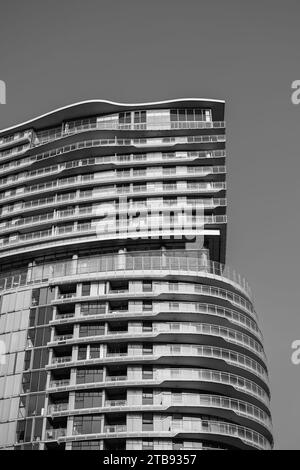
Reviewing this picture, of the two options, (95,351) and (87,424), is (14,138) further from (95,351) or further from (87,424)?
(87,424)

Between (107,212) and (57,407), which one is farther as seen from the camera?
(107,212)

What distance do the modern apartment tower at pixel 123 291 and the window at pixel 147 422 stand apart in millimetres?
184

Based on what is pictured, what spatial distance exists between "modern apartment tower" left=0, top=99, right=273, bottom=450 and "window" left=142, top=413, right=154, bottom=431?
184 millimetres

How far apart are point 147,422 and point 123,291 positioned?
57.3 feet

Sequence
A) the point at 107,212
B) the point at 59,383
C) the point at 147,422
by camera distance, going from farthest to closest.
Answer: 1. the point at 107,212
2. the point at 59,383
3. the point at 147,422

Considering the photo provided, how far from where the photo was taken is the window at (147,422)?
7438 centimetres

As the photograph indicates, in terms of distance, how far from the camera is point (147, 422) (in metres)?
74.9

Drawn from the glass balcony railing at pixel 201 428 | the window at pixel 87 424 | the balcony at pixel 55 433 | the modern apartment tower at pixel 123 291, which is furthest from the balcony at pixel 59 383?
the glass balcony railing at pixel 201 428

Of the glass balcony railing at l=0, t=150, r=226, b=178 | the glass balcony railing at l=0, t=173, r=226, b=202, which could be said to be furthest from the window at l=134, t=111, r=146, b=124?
the glass balcony railing at l=0, t=173, r=226, b=202

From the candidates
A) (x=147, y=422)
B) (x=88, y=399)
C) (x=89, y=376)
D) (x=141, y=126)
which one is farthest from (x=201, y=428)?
(x=141, y=126)

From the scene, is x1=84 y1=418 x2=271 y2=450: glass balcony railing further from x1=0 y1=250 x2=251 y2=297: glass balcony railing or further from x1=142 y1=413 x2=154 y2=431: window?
x1=0 y1=250 x2=251 y2=297: glass balcony railing

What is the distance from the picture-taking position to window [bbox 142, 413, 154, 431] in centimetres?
7438

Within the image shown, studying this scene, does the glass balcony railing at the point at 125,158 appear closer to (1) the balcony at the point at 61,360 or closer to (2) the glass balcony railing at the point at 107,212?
(2) the glass balcony railing at the point at 107,212
